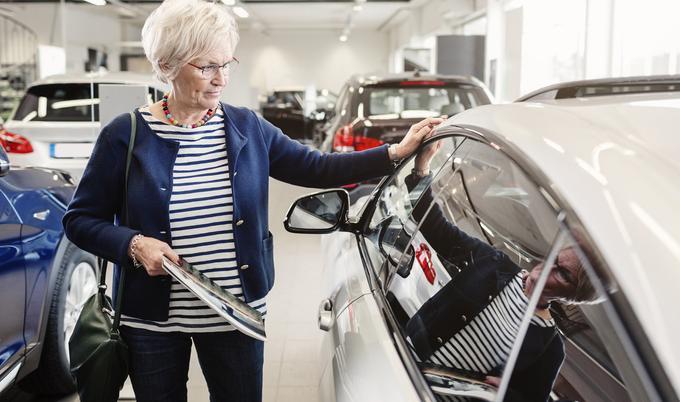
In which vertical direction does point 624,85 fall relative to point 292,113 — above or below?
above

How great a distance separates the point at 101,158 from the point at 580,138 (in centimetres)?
111

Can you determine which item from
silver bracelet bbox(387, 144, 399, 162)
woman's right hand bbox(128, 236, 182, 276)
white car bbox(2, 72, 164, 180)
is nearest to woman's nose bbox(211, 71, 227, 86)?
woman's right hand bbox(128, 236, 182, 276)

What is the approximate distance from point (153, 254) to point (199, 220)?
5.8 inches

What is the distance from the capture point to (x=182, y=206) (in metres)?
1.67

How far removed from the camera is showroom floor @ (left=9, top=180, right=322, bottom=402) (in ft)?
10.9

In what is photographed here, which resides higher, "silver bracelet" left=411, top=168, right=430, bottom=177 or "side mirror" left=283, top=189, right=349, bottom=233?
"silver bracelet" left=411, top=168, right=430, bottom=177

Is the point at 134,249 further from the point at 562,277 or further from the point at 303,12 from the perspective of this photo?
the point at 303,12

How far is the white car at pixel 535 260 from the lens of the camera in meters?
0.75

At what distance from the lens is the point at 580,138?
99 centimetres

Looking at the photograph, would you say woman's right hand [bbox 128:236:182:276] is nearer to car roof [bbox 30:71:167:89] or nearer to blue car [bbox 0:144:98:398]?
blue car [bbox 0:144:98:398]

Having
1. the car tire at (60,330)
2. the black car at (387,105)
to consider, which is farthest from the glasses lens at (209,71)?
the black car at (387,105)

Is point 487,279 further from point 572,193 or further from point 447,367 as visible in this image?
point 572,193

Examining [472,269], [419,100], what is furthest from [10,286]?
[419,100]

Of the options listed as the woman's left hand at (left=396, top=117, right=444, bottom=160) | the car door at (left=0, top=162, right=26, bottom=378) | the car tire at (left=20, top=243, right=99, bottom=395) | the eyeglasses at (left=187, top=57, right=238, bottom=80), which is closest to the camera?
the eyeglasses at (left=187, top=57, right=238, bottom=80)
